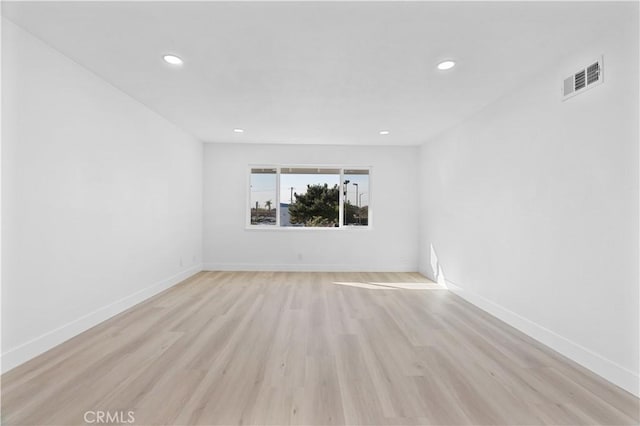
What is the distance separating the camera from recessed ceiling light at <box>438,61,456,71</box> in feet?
7.85

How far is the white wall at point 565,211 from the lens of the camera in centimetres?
184

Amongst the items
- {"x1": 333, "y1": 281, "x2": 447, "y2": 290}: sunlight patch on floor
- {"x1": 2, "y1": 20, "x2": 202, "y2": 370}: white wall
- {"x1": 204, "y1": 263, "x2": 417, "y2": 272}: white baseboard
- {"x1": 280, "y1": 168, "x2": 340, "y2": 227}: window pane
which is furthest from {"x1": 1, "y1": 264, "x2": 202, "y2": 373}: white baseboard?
{"x1": 333, "y1": 281, "x2": 447, "y2": 290}: sunlight patch on floor

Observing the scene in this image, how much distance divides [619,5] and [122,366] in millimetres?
4069

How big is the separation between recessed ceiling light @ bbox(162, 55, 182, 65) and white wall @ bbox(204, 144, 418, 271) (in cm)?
297

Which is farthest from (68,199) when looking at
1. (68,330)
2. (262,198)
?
(262,198)

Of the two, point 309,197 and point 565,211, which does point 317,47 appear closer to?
point 565,211

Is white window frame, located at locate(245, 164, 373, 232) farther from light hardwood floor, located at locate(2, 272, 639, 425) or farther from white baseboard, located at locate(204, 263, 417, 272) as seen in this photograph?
light hardwood floor, located at locate(2, 272, 639, 425)

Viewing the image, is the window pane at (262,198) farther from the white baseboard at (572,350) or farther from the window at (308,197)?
the white baseboard at (572,350)

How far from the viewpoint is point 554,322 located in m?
2.35

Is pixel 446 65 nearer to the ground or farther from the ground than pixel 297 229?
farther from the ground

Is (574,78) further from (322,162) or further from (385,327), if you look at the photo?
(322,162)

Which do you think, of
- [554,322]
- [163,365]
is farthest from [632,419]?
[163,365]

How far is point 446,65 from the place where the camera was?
8.00 ft

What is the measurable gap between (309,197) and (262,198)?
3.08 ft
